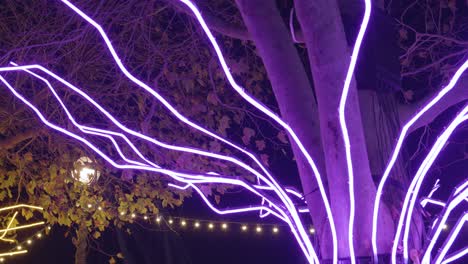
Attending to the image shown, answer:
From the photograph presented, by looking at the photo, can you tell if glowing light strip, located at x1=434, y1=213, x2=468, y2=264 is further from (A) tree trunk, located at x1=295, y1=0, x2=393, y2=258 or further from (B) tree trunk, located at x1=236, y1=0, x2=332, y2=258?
(B) tree trunk, located at x1=236, y1=0, x2=332, y2=258

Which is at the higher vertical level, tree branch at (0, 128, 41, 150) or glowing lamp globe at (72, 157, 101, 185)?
tree branch at (0, 128, 41, 150)

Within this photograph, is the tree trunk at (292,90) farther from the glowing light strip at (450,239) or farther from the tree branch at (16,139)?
the tree branch at (16,139)

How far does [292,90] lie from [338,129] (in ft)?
1.48

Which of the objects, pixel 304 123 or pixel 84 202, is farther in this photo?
pixel 84 202

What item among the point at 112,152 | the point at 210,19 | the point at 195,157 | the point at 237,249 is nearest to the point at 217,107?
the point at 195,157

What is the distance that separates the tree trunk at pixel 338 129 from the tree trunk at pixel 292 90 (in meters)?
0.22

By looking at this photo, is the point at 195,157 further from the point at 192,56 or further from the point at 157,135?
the point at 192,56

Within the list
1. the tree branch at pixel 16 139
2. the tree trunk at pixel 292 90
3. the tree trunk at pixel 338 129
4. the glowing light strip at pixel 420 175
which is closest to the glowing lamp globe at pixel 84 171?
the tree branch at pixel 16 139

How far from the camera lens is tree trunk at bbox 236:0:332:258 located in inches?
106

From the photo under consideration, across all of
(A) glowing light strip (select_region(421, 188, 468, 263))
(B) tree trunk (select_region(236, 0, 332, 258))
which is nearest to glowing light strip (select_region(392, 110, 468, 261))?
(A) glowing light strip (select_region(421, 188, 468, 263))

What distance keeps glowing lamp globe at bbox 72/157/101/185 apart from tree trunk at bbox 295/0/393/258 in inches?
165

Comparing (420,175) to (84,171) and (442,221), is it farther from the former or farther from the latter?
(84,171)

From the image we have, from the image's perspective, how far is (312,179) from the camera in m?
2.74

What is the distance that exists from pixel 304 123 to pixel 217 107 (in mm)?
3854
